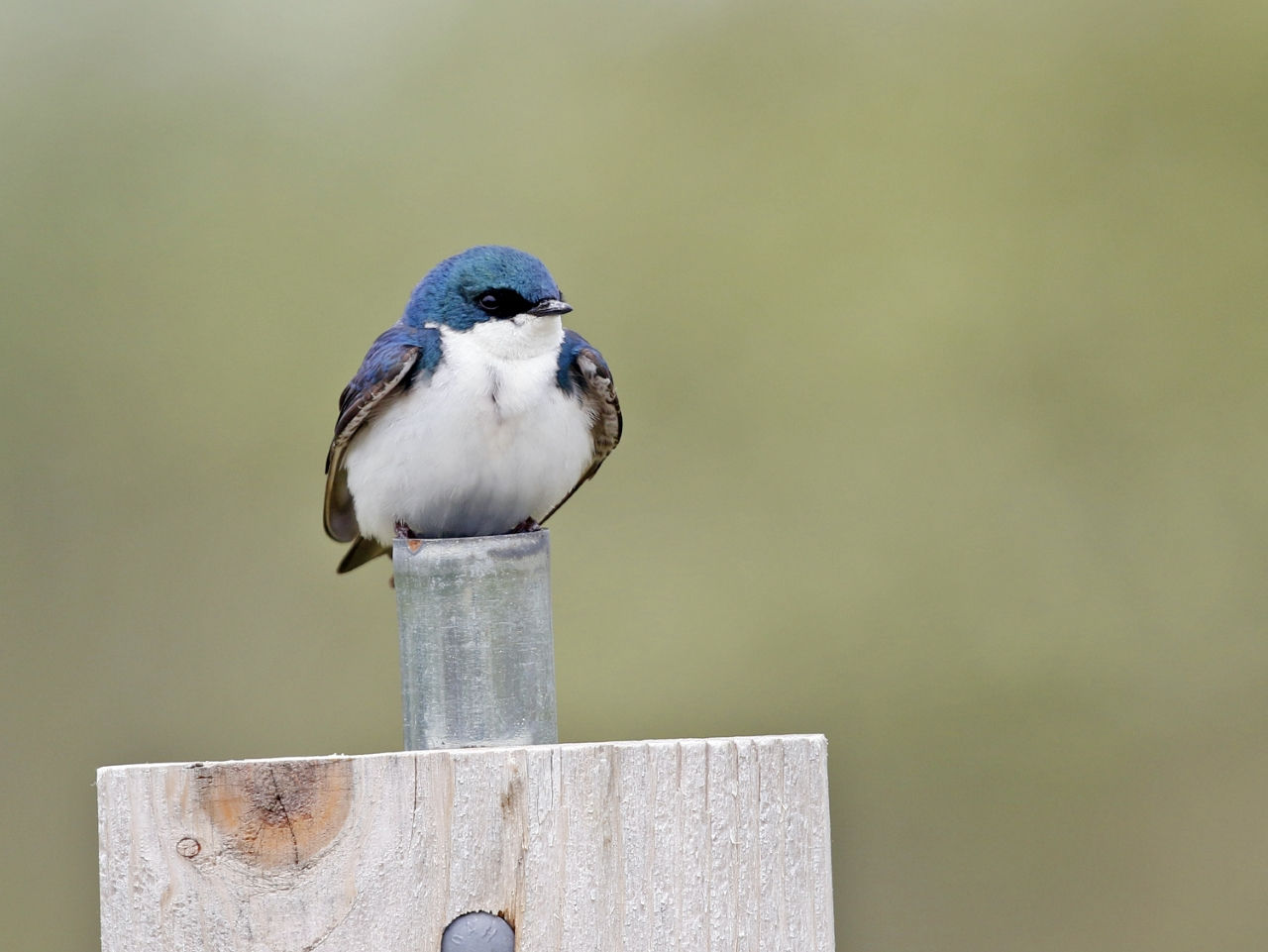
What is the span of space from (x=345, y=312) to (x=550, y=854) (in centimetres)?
387

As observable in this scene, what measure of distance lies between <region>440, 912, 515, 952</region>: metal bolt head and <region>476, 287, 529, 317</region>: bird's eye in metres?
1.09

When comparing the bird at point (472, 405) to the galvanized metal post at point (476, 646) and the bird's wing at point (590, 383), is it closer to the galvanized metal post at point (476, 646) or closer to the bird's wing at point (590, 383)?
the bird's wing at point (590, 383)

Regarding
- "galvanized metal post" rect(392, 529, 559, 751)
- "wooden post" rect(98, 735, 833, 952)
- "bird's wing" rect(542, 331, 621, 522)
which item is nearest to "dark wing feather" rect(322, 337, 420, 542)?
"bird's wing" rect(542, 331, 621, 522)

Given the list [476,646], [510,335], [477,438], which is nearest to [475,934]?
[476,646]

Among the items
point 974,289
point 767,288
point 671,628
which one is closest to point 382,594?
point 671,628

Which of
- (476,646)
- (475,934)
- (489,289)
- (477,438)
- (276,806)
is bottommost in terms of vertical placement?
(475,934)

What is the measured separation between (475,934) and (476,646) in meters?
0.27

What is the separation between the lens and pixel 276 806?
1.23 metres

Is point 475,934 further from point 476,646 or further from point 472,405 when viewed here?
point 472,405

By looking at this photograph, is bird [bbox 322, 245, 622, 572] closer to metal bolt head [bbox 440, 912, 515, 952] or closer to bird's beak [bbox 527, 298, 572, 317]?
bird's beak [bbox 527, 298, 572, 317]

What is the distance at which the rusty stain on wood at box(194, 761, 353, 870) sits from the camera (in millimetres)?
1216

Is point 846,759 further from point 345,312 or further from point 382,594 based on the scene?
point 345,312

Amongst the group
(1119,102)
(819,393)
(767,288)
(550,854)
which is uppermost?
(1119,102)

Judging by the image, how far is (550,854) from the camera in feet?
4.12
